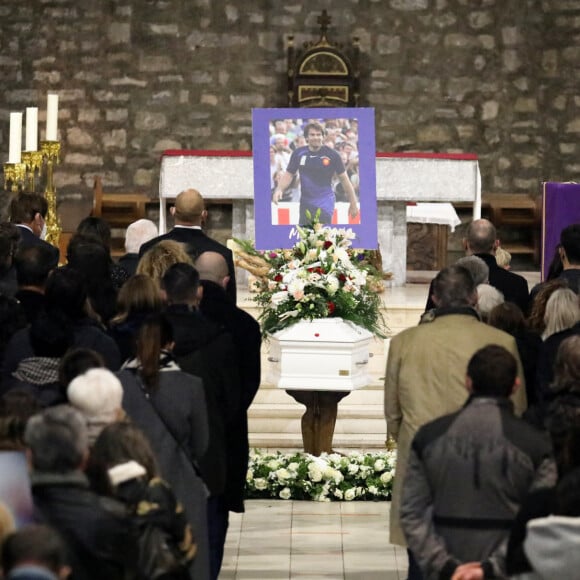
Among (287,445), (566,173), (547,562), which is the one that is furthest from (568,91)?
(547,562)

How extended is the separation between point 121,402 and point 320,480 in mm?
3230

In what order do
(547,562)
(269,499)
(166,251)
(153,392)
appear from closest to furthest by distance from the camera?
1. (547,562)
2. (153,392)
3. (166,251)
4. (269,499)

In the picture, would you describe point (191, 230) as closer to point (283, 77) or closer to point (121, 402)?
point (121, 402)

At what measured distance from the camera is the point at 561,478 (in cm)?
384

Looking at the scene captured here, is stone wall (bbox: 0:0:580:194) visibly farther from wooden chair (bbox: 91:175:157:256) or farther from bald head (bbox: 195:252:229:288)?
bald head (bbox: 195:252:229:288)

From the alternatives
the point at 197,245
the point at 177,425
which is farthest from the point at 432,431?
the point at 197,245

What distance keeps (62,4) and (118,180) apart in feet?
6.16

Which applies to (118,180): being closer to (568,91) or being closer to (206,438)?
(568,91)

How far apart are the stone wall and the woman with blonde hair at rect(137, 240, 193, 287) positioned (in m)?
10.1

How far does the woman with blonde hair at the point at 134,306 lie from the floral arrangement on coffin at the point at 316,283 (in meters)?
2.45

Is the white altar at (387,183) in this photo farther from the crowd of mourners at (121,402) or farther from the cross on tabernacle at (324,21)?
the crowd of mourners at (121,402)

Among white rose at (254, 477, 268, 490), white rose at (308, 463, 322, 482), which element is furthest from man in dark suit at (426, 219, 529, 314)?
white rose at (254, 477, 268, 490)

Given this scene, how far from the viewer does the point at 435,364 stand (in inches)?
201

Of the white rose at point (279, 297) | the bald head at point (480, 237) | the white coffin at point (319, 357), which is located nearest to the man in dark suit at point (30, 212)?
the white rose at point (279, 297)
